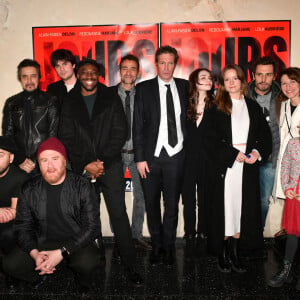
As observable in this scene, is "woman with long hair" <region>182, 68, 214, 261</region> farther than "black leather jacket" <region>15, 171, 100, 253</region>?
Yes

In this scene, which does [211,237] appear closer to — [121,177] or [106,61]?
[121,177]

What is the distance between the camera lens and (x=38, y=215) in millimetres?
2555

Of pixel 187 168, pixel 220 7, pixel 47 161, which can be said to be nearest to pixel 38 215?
pixel 47 161

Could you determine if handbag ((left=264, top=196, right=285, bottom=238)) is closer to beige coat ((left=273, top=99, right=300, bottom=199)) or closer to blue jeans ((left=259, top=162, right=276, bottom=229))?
blue jeans ((left=259, top=162, right=276, bottom=229))

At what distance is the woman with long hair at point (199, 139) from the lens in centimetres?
303

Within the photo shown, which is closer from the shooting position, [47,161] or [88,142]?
[47,161]

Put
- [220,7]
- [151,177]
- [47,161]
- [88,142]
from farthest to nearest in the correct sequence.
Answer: [220,7], [151,177], [88,142], [47,161]

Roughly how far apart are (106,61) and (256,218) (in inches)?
94.7

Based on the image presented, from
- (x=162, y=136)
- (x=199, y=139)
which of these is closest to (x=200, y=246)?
(x=199, y=139)

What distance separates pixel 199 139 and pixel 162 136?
0.36m

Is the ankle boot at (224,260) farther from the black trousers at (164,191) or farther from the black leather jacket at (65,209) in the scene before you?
the black leather jacket at (65,209)

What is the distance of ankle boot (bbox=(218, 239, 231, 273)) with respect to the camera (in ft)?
9.80

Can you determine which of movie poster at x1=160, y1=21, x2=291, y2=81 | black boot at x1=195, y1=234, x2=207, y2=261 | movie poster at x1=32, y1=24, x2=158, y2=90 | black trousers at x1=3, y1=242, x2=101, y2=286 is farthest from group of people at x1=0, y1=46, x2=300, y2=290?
movie poster at x1=32, y1=24, x2=158, y2=90

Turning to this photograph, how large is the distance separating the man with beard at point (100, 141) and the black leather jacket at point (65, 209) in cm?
29
